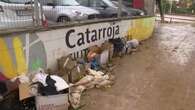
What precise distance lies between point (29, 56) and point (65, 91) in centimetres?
116

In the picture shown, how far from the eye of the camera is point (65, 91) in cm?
450

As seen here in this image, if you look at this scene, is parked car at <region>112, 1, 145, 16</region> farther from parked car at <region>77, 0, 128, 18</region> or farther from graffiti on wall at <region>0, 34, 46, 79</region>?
graffiti on wall at <region>0, 34, 46, 79</region>

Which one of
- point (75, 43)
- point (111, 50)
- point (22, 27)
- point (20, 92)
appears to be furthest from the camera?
point (111, 50)

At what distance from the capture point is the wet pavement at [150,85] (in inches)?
195

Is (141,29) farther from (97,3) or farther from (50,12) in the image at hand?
(50,12)

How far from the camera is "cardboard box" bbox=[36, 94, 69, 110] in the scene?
4.25 meters

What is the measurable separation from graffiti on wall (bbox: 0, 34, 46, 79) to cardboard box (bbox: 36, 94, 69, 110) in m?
0.89

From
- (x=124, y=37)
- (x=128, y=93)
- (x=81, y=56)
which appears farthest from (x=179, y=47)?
(x=128, y=93)

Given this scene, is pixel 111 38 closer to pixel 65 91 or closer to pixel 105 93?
pixel 105 93

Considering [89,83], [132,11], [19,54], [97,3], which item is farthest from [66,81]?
[132,11]

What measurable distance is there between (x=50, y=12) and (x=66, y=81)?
1582 millimetres

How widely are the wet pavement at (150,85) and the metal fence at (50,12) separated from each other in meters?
1.52

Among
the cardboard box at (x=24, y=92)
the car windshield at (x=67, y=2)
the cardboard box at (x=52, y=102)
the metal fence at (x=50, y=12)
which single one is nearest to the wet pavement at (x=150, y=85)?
the cardboard box at (x=52, y=102)

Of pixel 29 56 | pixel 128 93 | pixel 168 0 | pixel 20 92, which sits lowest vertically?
pixel 128 93
